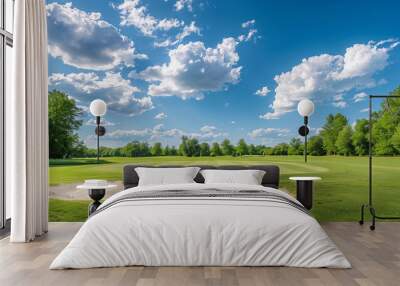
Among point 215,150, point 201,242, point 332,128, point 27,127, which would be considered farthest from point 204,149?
point 201,242

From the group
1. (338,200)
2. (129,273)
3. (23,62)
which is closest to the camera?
(129,273)

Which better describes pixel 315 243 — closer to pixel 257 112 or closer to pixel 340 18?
pixel 257 112

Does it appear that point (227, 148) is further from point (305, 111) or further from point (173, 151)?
point (305, 111)

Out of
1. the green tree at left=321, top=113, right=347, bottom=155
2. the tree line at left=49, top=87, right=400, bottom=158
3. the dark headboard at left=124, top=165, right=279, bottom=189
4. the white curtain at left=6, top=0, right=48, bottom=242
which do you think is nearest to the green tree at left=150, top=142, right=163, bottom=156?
the tree line at left=49, top=87, right=400, bottom=158

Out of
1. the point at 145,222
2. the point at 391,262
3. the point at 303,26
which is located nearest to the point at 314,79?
the point at 303,26

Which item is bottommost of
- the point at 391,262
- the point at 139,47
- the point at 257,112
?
the point at 391,262

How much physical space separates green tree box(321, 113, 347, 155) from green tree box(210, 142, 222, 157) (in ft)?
5.09

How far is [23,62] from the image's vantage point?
4.73m

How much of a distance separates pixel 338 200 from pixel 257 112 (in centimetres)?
172

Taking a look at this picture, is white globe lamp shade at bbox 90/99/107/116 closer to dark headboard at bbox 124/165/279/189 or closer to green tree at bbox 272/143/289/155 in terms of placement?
dark headboard at bbox 124/165/279/189

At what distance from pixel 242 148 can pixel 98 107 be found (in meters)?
2.20

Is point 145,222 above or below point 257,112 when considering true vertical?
below

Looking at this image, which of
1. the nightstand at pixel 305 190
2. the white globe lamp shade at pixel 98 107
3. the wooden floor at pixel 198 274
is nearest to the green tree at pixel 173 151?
the white globe lamp shade at pixel 98 107

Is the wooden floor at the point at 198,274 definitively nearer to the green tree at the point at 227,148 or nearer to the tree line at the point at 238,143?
the tree line at the point at 238,143
